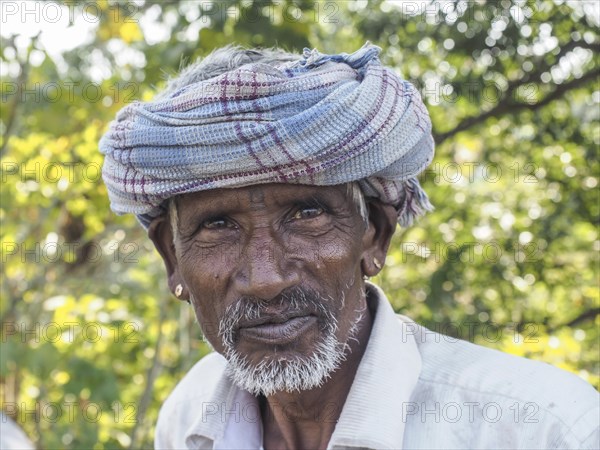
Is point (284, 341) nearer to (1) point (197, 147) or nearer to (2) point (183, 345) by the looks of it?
(1) point (197, 147)

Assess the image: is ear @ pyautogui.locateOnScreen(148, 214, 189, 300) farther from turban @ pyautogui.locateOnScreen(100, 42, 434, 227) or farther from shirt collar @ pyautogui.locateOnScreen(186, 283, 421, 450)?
shirt collar @ pyautogui.locateOnScreen(186, 283, 421, 450)

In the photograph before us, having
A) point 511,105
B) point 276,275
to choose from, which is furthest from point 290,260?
point 511,105

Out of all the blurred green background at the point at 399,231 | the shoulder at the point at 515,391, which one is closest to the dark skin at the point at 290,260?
the shoulder at the point at 515,391

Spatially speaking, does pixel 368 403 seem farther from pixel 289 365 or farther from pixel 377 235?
pixel 377 235

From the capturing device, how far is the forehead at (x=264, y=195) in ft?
6.04

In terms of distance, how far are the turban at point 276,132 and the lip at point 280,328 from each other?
32cm

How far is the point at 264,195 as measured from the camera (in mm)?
1841

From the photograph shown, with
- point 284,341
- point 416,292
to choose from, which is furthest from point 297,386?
point 416,292

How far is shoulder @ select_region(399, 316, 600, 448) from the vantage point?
173 cm

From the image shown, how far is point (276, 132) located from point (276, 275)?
1.07 ft

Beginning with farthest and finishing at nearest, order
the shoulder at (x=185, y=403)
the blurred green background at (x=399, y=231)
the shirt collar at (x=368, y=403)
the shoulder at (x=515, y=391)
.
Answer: the blurred green background at (x=399, y=231) < the shoulder at (x=185, y=403) < the shirt collar at (x=368, y=403) < the shoulder at (x=515, y=391)

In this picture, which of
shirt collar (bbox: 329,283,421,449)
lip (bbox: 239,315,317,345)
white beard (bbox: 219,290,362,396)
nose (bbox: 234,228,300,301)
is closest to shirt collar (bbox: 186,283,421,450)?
shirt collar (bbox: 329,283,421,449)

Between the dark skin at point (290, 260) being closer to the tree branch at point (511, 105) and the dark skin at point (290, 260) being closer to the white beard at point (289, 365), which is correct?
the white beard at point (289, 365)

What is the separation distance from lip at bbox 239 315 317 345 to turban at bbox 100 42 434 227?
0.32m
